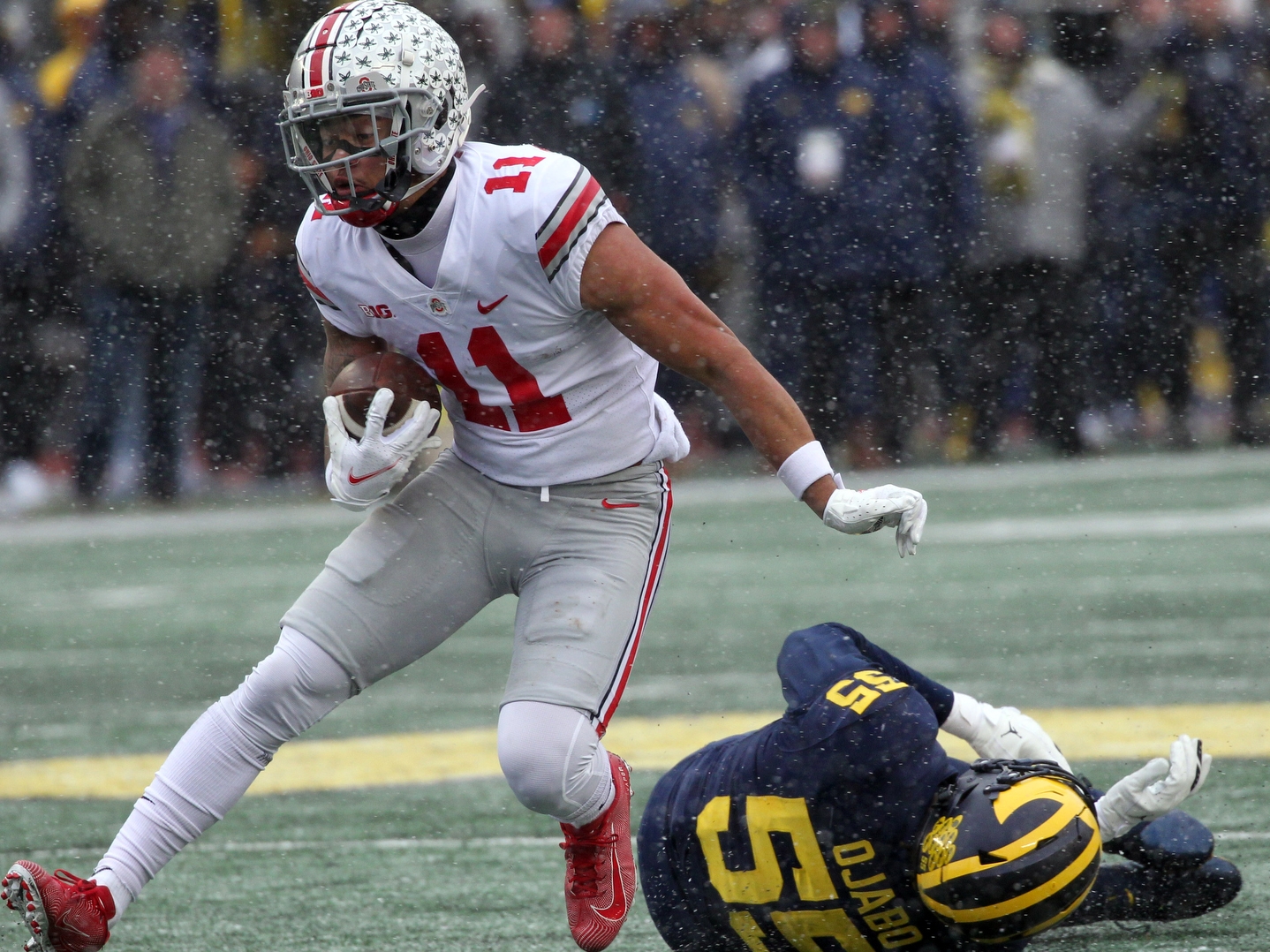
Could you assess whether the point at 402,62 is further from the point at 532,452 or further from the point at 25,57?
the point at 25,57

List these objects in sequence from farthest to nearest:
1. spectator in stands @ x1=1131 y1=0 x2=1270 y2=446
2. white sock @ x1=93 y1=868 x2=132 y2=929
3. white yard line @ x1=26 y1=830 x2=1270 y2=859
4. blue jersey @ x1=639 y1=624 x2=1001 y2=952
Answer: spectator in stands @ x1=1131 y1=0 x2=1270 y2=446 → white yard line @ x1=26 y1=830 x2=1270 y2=859 → white sock @ x1=93 y1=868 x2=132 y2=929 → blue jersey @ x1=639 y1=624 x2=1001 y2=952

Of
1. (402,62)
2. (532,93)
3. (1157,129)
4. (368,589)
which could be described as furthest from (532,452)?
(1157,129)

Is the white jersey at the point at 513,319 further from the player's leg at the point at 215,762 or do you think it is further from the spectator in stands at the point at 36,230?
the spectator in stands at the point at 36,230

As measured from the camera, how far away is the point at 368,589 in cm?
337

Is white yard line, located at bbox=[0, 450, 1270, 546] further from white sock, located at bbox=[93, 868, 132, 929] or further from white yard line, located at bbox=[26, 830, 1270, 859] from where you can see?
white sock, located at bbox=[93, 868, 132, 929]

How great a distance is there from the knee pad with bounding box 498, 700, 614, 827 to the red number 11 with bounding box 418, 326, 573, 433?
515 mm

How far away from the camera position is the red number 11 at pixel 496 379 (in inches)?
131

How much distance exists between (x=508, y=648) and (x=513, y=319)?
3742 mm

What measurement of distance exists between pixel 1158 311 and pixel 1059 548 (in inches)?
115

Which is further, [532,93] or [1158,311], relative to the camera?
[1158,311]

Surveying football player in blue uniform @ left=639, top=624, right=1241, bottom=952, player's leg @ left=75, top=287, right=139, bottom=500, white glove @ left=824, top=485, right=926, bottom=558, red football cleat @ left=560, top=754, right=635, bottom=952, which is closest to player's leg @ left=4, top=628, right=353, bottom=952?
red football cleat @ left=560, top=754, right=635, bottom=952

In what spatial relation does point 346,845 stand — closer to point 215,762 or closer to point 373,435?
point 215,762

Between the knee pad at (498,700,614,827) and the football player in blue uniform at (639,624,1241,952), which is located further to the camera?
the knee pad at (498,700,614,827)

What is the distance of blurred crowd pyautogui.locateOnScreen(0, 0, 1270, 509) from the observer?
9.18 meters
